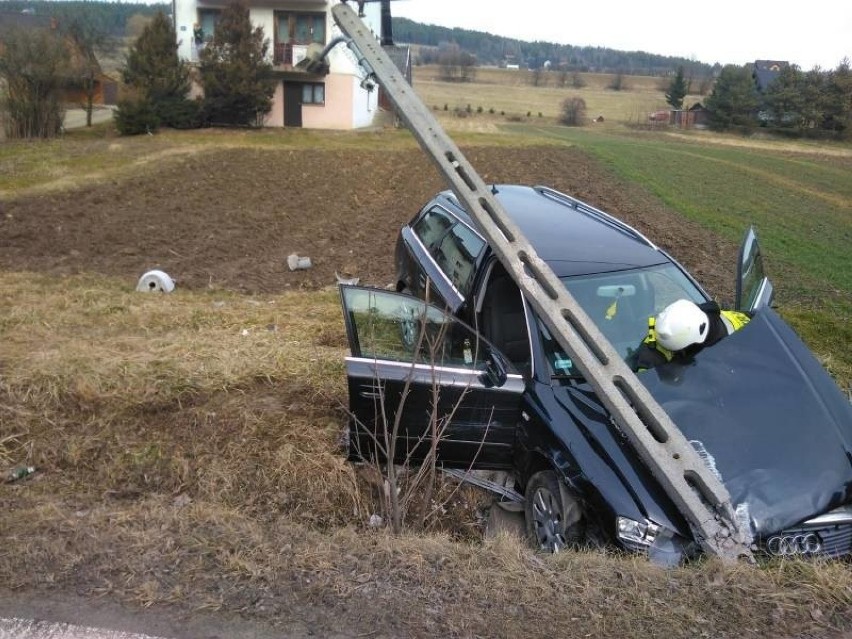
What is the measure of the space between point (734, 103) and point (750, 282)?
5441 cm

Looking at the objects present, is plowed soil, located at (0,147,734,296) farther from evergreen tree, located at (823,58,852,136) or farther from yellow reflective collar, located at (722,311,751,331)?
evergreen tree, located at (823,58,852,136)

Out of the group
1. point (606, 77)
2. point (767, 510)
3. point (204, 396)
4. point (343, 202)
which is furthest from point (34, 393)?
point (606, 77)

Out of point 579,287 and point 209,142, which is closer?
point 579,287

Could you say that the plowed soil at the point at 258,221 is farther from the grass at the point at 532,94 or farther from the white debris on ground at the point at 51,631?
the grass at the point at 532,94

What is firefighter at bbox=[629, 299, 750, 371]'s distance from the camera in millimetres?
4059

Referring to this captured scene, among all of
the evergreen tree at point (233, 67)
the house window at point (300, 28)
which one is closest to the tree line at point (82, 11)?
the evergreen tree at point (233, 67)

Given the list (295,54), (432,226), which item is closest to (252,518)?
(432,226)

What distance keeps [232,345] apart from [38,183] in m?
12.9

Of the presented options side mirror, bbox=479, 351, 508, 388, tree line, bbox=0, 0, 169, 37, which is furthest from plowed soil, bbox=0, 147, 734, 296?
tree line, bbox=0, 0, 169, 37

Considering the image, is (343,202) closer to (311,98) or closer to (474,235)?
(474,235)

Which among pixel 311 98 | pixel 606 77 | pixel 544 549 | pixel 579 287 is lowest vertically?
pixel 544 549

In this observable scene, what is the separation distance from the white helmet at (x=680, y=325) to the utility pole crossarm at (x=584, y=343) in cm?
35

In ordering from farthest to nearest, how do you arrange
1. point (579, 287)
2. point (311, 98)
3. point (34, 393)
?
point (311, 98) → point (34, 393) → point (579, 287)

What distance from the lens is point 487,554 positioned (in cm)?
320
